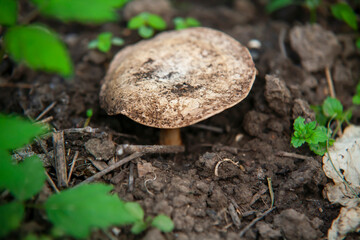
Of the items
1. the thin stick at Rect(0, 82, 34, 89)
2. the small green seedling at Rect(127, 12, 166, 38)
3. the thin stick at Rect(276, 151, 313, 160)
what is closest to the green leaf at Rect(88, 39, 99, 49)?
the small green seedling at Rect(127, 12, 166, 38)

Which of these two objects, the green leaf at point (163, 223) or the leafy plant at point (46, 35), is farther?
the green leaf at point (163, 223)

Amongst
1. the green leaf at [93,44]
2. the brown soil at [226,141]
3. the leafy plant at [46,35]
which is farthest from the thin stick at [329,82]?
the green leaf at [93,44]

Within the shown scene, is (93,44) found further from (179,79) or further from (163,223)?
(163,223)

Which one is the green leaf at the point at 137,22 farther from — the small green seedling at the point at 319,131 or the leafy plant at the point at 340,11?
the small green seedling at the point at 319,131

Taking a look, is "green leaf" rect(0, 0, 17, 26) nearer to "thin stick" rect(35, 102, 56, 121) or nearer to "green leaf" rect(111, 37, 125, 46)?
"thin stick" rect(35, 102, 56, 121)

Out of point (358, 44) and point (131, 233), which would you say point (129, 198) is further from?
point (358, 44)

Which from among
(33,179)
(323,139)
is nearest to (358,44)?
(323,139)

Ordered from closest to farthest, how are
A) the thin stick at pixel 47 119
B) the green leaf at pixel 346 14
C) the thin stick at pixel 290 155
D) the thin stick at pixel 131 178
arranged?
the thin stick at pixel 131 178 < the thin stick at pixel 290 155 < the thin stick at pixel 47 119 < the green leaf at pixel 346 14
